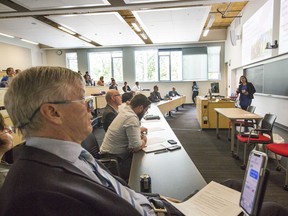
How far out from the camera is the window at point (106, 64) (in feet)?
40.3

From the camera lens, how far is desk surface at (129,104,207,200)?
1200 mm

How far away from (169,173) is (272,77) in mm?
5332

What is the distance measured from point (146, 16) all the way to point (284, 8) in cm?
356

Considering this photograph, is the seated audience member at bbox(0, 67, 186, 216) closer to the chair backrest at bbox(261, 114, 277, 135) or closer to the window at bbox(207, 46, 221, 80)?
the chair backrest at bbox(261, 114, 277, 135)

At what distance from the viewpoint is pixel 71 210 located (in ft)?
1.87

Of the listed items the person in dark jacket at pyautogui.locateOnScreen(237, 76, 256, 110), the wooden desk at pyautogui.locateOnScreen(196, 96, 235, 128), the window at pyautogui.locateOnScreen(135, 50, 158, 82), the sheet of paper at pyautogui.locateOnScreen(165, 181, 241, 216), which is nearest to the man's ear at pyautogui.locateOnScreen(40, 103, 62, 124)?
the sheet of paper at pyautogui.locateOnScreen(165, 181, 241, 216)

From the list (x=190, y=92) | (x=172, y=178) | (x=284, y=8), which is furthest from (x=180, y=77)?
(x=172, y=178)

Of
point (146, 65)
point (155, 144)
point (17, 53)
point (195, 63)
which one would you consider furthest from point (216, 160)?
point (17, 53)

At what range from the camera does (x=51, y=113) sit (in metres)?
0.72

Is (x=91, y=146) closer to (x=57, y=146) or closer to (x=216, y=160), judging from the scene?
(x=57, y=146)

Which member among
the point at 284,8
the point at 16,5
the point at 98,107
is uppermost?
the point at 16,5

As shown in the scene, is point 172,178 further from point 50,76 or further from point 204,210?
point 50,76

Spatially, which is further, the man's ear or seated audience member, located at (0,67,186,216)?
the man's ear

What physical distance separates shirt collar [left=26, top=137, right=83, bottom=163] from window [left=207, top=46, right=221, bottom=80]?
11.9m
